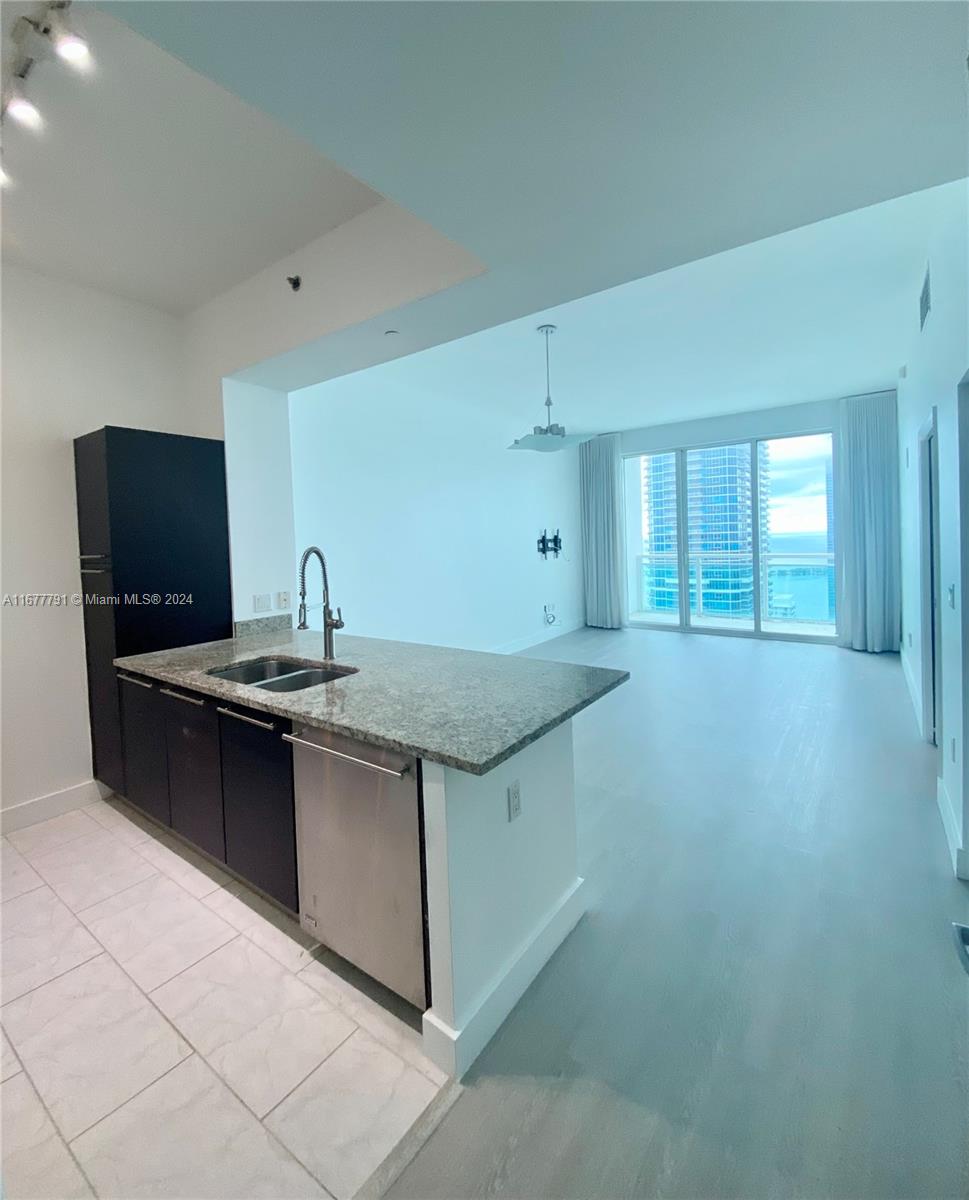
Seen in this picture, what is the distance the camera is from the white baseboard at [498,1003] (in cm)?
140

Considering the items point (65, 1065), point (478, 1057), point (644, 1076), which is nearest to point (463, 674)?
point (478, 1057)

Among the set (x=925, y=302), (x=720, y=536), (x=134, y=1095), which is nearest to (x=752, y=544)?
(x=720, y=536)

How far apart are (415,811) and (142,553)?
213cm

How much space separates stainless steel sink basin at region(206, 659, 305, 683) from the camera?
7.65 ft

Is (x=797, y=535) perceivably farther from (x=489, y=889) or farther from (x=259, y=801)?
(x=259, y=801)

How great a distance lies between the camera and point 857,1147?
121cm

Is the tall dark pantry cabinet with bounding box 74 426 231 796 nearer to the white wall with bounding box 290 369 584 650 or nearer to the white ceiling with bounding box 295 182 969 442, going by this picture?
the white wall with bounding box 290 369 584 650

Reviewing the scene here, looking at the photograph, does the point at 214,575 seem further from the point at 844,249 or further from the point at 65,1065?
the point at 844,249

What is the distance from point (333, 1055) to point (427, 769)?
0.86m

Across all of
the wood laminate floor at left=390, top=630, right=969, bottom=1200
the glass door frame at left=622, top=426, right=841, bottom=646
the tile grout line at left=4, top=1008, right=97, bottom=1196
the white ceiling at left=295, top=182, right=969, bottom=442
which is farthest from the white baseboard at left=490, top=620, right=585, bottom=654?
the tile grout line at left=4, top=1008, right=97, bottom=1196

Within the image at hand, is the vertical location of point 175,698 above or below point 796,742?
above

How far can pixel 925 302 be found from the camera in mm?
3004

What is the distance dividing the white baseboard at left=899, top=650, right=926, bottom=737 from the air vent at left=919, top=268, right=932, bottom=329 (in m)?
2.41

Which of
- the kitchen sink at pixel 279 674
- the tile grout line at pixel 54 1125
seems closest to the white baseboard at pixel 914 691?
the kitchen sink at pixel 279 674
